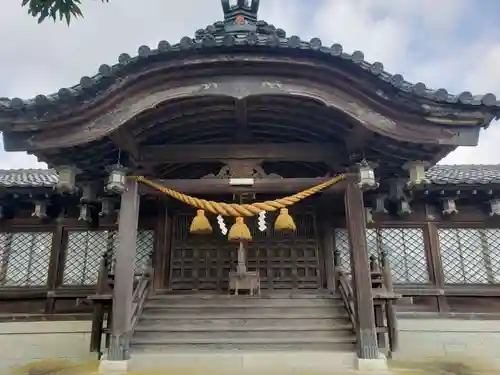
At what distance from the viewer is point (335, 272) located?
29.0ft

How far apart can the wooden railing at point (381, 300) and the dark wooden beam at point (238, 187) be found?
73.8 inches

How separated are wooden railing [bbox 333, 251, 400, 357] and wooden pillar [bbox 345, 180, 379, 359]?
63 centimetres

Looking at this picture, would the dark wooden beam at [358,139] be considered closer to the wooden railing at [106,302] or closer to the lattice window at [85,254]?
the wooden railing at [106,302]

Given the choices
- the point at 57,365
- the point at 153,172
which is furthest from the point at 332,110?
the point at 57,365

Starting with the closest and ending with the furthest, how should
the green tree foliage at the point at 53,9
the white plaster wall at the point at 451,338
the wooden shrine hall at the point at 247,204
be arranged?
the green tree foliage at the point at 53,9 → the wooden shrine hall at the point at 247,204 → the white plaster wall at the point at 451,338

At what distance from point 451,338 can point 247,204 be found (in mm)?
5496

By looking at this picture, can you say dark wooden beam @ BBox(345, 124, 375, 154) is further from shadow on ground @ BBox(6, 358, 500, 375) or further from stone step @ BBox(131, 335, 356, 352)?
shadow on ground @ BBox(6, 358, 500, 375)

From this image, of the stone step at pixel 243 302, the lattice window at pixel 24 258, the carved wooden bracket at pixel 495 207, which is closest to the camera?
the stone step at pixel 243 302

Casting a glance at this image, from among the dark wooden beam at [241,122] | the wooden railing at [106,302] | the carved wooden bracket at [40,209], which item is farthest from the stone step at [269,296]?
the carved wooden bracket at [40,209]

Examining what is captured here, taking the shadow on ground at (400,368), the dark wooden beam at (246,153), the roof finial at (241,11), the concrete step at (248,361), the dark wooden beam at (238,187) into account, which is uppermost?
the roof finial at (241,11)

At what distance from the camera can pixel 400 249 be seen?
10.4 m

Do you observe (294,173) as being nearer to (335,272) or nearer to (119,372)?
(335,272)

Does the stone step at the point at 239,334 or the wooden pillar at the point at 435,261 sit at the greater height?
the wooden pillar at the point at 435,261

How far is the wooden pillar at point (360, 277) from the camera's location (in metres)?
6.66
